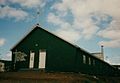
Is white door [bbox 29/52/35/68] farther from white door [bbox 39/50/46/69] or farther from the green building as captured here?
white door [bbox 39/50/46/69]

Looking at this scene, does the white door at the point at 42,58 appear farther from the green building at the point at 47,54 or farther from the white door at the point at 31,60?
the white door at the point at 31,60

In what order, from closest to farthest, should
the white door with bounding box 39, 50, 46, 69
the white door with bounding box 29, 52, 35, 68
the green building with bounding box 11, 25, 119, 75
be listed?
the green building with bounding box 11, 25, 119, 75
the white door with bounding box 39, 50, 46, 69
the white door with bounding box 29, 52, 35, 68

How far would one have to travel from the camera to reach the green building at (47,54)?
26625 mm

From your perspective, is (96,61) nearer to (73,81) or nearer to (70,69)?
(70,69)

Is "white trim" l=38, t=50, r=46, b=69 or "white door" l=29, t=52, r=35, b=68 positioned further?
"white door" l=29, t=52, r=35, b=68

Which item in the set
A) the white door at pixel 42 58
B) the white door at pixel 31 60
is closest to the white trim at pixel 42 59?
the white door at pixel 42 58

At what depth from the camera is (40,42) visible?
28.1 m

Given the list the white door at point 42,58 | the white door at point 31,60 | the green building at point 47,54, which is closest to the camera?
the green building at point 47,54

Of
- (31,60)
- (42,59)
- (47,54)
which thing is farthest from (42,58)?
(31,60)

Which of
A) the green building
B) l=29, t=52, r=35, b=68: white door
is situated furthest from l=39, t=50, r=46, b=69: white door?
l=29, t=52, r=35, b=68: white door

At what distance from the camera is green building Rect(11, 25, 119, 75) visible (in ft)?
87.4

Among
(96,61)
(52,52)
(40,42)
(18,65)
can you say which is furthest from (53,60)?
(96,61)

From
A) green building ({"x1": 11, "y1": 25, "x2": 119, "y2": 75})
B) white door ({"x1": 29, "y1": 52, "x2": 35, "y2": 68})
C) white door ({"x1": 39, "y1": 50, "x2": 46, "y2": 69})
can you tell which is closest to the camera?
green building ({"x1": 11, "y1": 25, "x2": 119, "y2": 75})

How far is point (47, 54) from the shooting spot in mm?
27609
